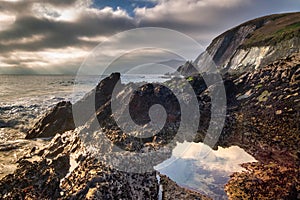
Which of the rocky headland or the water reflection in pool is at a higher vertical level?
the rocky headland

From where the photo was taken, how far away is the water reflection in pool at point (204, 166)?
484 inches

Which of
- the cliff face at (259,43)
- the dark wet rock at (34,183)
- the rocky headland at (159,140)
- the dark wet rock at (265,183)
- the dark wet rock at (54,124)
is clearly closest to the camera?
the dark wet rock at (34,183)

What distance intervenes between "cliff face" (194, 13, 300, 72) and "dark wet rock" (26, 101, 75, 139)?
41.3 metres

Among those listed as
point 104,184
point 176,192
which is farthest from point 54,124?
point 104,184

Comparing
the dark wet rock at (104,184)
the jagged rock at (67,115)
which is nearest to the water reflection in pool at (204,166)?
the dark wet rock at (104,184)

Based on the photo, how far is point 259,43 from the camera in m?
62.1

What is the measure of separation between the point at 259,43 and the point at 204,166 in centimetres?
5702

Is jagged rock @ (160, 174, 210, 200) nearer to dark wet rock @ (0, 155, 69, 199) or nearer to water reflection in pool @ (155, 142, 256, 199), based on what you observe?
water reflection in pool @ (155, 142, 256, 199)

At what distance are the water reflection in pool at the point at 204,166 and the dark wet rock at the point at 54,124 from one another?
12279 mm

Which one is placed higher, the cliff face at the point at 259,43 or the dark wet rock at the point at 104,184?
the cliff face at the point at 259,43

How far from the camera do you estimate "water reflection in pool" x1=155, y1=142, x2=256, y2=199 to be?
40.3 ft

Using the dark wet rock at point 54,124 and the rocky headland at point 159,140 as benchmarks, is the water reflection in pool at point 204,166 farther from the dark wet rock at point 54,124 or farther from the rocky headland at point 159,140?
the dark wet rock at point 54,124

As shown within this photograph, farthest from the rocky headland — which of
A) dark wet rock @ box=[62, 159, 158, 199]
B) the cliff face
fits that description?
the cliff face

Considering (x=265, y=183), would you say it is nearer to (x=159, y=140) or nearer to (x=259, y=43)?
(x=159, y=140)
